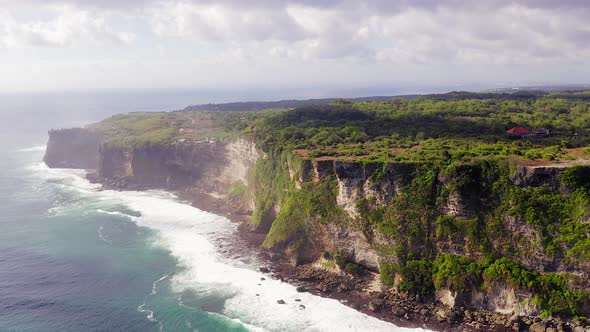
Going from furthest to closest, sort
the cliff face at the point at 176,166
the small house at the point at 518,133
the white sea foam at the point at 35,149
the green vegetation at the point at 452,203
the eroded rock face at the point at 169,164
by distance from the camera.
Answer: the white sea foam at the point at 35,149 < the eroded rock face at the point at 169,164 < the cliff face at the point at 176,166 < the small house at the point at 518,133 < the green vegetation at the point at 452,203

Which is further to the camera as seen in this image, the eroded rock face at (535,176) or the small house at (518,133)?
the small house at (518,133)

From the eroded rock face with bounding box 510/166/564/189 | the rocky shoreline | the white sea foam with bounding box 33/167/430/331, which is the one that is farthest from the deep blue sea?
the eroded rock face with bounding box 510/166/564/189

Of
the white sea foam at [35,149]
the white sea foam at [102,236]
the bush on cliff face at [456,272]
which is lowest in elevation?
the white sea foam at [102,236]

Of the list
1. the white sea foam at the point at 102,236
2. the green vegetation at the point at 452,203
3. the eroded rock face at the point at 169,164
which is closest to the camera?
the green vegetation at the point at 452,203

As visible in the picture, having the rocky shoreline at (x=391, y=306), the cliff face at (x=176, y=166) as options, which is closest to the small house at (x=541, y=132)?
the rocky shoreline at (x=391, y=306)

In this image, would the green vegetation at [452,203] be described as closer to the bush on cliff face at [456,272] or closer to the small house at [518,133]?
the bush on cliff face at [456,272]

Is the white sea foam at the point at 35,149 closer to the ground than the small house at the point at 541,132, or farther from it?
closer to the ground

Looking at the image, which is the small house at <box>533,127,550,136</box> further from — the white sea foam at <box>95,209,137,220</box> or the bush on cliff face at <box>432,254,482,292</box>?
the white sea foam at <box>95,209,137,220</box>

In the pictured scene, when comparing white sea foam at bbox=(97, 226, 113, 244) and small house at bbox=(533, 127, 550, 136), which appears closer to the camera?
small house at bbox=(533, 127, 550, 136)

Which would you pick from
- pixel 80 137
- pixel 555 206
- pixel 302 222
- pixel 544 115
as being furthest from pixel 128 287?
pixel 80 137
